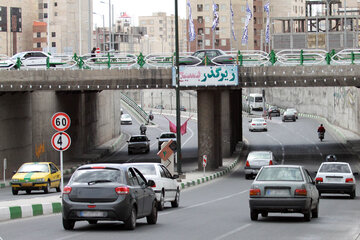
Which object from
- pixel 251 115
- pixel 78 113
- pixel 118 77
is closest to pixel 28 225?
pixel 118 77

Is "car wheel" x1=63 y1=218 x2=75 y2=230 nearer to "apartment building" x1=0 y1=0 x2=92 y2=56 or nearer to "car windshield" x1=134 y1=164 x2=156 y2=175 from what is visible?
"car windshield" x1=134 y1=164 x2=156 y2=175

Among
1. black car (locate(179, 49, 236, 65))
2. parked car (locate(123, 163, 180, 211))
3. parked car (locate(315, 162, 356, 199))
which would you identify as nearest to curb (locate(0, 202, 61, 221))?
parked car (locate(123, 163, 180, 211))

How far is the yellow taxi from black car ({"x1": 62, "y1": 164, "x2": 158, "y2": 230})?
58.1ft

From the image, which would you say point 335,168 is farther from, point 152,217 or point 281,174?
point 152,217

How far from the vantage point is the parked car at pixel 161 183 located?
2322 centimetres

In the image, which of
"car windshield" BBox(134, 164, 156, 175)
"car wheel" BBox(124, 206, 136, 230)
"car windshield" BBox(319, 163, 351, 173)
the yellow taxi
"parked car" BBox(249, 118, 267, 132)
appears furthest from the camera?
"parked car" BBox(249, 118, 267, 132)

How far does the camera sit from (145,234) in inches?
630

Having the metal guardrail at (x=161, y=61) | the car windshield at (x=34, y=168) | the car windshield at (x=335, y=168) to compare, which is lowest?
the car windshield at (x=34, y=168)

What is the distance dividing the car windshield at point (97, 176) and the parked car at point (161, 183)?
6413 millimetres

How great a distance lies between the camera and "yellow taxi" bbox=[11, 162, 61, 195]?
3391 cm

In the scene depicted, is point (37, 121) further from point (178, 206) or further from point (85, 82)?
point (178, 206)

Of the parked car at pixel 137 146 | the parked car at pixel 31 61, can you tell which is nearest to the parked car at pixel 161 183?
the parked car at pixel 31 61

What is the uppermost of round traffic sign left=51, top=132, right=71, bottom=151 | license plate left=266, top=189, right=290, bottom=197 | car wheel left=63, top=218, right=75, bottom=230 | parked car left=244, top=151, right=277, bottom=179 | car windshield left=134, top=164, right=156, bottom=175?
round traffic sign left=51, top=132, right=71, bottom=151

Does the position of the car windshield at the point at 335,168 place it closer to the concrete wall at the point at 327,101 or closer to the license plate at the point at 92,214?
the license plate at the point at 92,214
